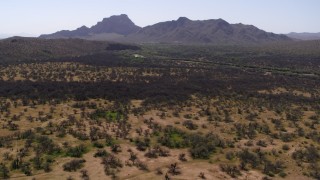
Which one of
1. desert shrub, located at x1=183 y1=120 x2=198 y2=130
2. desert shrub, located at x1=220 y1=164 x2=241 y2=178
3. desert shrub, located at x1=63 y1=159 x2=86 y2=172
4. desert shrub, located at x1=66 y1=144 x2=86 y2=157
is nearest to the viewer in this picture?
desert shrub, located at x1=63 y1=159 x2=86 y2=172

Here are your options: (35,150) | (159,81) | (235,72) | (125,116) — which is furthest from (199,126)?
(235,72)

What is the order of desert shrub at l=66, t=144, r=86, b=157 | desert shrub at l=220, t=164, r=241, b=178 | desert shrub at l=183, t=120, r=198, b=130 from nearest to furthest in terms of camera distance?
desert shrub at l=220, t=164, r=241, b=178, desert shrub at l=66, t=144, r=86, b=157, desert shrub at l=183, t=120, r=198, b=130

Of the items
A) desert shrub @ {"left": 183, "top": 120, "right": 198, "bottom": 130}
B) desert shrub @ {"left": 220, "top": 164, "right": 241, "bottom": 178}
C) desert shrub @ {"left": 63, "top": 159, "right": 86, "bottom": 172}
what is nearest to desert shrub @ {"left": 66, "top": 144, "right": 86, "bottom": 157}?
desert shrub @ {"left": 63, "top": 159, "right": 86, "bottom": 172}

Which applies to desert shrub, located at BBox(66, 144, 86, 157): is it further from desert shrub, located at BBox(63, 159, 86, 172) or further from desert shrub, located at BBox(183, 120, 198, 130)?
desert shrub, located at BBox(183, 120, 198, 130)

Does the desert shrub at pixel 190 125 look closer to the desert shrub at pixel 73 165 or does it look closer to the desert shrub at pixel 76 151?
the desert shrub at pixel 76 151

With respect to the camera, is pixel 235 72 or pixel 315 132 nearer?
pixel 315 132

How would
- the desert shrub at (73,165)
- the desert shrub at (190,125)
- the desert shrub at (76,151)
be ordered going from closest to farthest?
the desert shrub at (73,165)
the desert shrub at (76,151)
the desert shrub at (190,125)

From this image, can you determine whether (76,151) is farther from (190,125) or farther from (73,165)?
(190,125)

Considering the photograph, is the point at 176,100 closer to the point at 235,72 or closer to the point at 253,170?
the point at 253,170

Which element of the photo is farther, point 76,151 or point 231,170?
point 76,151

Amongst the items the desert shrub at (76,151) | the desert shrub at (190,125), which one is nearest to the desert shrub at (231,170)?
the desert shrub at (190,125)

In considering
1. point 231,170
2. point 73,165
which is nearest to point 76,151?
point 73,165
